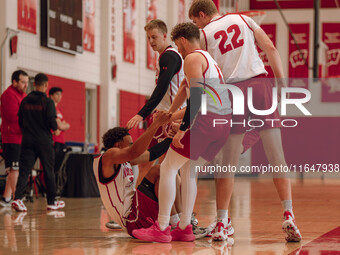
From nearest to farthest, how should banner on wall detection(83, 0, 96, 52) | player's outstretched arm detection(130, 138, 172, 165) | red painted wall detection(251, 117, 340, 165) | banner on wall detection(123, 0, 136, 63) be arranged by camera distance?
player's outstretched arm detection(130, 138, 172, 165)
banner on wall detection(83, 0, 96, 52)
banner on wall detection(123, 0, 136, 63)
red painted wall detection(251, 117, 340, 165)

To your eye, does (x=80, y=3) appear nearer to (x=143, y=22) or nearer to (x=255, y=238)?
(x=143, y=22)

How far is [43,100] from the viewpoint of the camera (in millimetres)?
7648

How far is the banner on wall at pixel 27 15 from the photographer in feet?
35.2

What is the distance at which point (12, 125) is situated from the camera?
822 cm

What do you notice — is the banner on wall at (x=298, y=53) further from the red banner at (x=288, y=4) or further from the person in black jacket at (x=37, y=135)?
the person in black jacket at (x=37, y=135)

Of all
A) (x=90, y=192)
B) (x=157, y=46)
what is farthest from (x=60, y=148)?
(x=157, y=46)

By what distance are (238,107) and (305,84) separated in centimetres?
1892

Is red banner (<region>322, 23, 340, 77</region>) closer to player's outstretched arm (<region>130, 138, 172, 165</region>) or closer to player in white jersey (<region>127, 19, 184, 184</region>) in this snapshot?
player in white jersey (<region>127, 19, 184, 184</region>)

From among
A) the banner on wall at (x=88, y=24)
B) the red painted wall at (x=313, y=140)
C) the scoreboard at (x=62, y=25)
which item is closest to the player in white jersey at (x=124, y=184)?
the scoreboard at (x=62, y=25)

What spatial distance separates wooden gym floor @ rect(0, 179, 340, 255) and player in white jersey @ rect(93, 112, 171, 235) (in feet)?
0.60

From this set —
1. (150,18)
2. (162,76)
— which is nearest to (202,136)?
(162,76)

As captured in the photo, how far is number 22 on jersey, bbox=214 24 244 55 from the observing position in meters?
4.70

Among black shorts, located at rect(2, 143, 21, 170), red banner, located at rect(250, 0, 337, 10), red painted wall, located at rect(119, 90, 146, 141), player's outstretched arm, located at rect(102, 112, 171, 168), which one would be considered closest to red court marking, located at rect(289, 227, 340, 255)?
player's outstretched arm, located at rect(102, 112, 171, 168)

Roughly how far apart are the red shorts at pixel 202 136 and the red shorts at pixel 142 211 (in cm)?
47
